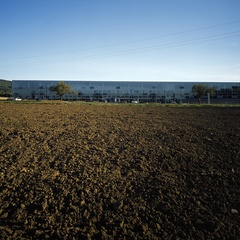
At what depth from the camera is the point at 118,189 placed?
4500mm

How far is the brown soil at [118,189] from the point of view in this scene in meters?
3.51

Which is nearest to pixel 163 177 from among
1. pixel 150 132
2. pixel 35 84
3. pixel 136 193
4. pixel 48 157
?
pixel 136 193

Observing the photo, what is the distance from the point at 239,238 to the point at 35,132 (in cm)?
751

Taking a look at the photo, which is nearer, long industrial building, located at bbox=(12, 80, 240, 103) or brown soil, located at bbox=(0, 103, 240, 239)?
brown soil, located at bbox=(0, 103, 240, 239)

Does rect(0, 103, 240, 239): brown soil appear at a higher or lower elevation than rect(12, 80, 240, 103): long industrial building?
lower

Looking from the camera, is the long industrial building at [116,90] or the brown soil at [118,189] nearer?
the brown soil at [118,189]

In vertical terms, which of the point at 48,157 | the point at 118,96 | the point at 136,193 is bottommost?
the point at 136,193

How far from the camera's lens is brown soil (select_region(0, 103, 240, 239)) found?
138 inches

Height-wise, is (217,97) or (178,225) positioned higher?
(217,97)

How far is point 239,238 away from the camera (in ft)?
10.9

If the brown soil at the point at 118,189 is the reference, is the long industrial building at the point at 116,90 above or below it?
above

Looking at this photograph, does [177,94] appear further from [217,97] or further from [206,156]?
[206,156]

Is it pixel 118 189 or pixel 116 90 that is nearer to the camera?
pixel 118 189

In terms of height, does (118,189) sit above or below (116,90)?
below
